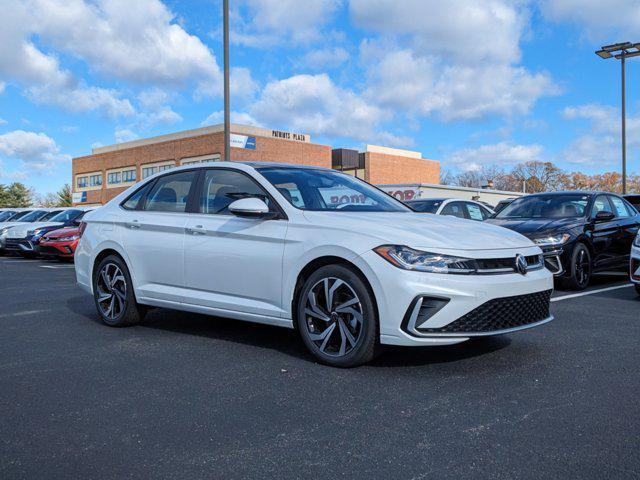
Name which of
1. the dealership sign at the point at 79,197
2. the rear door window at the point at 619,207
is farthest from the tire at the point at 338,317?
the dealership sign at the point at 79,197

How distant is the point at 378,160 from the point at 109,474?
2598 inches

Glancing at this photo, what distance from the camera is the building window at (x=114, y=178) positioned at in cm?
6344

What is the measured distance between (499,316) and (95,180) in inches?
2695

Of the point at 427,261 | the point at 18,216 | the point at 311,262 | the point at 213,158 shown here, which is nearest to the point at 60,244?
the point at 18,216

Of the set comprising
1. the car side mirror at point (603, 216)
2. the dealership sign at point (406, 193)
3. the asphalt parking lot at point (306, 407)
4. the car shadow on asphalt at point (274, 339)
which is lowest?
the asphalt parking lot at point (306, 407)

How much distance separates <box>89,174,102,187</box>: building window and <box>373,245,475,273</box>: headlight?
66.9 m

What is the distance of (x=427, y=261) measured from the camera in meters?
4.07

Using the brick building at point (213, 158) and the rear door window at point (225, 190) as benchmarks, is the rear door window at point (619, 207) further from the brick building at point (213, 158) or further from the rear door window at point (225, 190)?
the brick building at point (213, 158)

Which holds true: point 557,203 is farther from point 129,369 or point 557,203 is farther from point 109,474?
point 109,474

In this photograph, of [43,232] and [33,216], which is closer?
[43,232]

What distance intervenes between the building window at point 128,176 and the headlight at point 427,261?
59938mm

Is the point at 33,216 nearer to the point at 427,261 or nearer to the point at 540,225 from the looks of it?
the point at 540,225

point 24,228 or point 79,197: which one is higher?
point 79,197

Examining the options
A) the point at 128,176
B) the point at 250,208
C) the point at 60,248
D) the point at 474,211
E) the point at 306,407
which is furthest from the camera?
the point at 128,176
